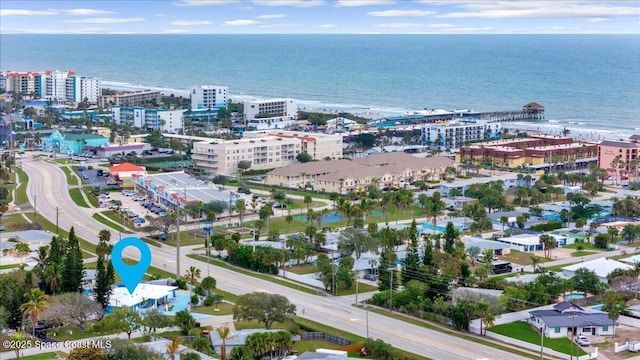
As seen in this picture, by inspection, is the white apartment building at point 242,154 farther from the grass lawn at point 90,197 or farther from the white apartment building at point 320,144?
the grass lawn at point 90,197

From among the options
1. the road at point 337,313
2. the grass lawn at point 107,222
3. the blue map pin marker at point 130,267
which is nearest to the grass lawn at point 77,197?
the road at point 337,313

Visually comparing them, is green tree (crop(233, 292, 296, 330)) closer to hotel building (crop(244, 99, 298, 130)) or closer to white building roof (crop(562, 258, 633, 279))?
white building roof (crop(562, 258, 633, 279))

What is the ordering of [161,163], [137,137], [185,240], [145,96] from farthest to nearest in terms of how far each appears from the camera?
[145,96] < [137,137] < [161,163] < [185,240]

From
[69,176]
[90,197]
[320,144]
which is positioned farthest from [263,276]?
[320,144]

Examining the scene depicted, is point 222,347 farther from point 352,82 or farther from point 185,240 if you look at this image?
point 352,82

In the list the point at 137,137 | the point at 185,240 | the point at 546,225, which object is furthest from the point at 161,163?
the point at 546,225

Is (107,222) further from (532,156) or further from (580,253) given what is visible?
(532,156)
